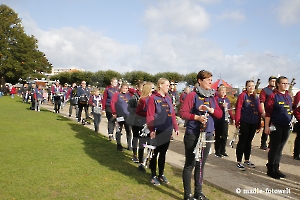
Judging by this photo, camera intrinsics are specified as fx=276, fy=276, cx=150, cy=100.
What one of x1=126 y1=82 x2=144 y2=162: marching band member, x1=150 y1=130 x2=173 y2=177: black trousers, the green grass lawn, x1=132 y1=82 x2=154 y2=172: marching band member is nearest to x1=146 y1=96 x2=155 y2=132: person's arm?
x1=150 y1=130 x2=173 y2=177: black trousers

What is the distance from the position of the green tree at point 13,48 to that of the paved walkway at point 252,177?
4779cm

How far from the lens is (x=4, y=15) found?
50.5 meters

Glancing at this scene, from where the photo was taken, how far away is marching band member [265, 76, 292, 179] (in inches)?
238

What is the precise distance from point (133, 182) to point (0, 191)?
2396 millimetres

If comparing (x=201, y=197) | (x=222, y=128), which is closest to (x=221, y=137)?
(x=222, y=128)

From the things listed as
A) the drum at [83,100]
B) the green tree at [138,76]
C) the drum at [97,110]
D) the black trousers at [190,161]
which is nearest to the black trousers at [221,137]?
the black trousers at [190,161]

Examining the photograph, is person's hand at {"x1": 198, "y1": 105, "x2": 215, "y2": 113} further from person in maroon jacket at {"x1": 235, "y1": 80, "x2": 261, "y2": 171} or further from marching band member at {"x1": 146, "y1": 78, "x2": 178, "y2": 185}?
person in maroon jacket at {"x1": 235, "y1": 80, "x2": 261, "y2": 171}

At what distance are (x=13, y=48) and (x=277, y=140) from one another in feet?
173

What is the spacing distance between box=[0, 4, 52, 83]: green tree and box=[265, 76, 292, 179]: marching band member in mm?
49905

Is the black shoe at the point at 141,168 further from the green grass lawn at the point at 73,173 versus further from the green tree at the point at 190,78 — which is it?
the green tree at the point at 190,78

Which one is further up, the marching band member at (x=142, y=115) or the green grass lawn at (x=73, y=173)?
the marching band member at (x=142, y=115)

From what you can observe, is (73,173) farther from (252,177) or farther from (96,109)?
(96,109)

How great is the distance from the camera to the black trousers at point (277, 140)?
6.08m

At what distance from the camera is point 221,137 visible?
838 centimetres
